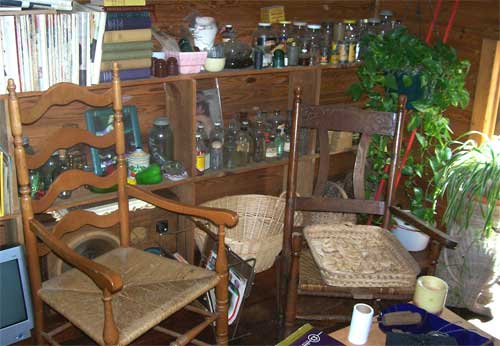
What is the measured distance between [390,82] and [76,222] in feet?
4.89

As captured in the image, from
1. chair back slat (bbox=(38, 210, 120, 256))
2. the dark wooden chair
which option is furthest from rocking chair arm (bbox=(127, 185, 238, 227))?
chair back slat (bbox=(38, 210, 120, 256))

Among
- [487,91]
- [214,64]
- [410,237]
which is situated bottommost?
[410,237]

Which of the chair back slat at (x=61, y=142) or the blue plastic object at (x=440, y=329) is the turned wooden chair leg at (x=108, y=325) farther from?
the blue plastic object at (x=440, y=329)

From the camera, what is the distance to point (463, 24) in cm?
263

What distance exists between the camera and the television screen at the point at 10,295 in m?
1.85

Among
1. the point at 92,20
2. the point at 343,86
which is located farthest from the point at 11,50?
the point at 343,86

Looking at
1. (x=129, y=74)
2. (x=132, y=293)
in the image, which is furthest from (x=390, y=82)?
(x=132, y=293)

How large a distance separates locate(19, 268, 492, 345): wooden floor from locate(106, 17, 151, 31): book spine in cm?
118

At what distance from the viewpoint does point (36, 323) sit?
1753 millimetres

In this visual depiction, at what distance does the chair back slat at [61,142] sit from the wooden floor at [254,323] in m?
0.75

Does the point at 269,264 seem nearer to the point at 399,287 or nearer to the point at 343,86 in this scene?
the point at 399,287

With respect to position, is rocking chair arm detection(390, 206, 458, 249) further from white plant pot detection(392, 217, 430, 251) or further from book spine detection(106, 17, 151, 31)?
book spine detection(106, 17, 151, 31)

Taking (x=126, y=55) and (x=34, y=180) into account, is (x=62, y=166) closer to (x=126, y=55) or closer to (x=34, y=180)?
(x=34, y=180)

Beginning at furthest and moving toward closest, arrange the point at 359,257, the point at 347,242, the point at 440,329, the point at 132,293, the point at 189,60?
the point at 189,60, the point at 347,242, the point at 359,257, the point at 132,293, the point at 440,329
